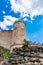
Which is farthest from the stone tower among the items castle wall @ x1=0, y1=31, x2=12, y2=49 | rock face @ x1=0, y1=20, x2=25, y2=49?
castle wall @ x1=0, y1=31, x2=12, y2=49

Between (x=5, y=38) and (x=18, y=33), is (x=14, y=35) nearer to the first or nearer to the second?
(x=18, y=33)

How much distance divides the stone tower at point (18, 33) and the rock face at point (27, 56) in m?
33.5

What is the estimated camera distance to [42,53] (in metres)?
11.4

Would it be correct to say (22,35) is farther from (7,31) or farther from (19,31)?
(7,31)

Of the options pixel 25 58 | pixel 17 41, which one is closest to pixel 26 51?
pixel 25 58

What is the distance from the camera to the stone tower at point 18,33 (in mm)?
45719

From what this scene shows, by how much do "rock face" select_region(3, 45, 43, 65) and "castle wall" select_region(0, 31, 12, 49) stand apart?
39.0 m

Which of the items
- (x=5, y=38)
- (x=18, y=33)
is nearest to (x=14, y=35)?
(x=18, y=33)

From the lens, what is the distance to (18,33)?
46.2 meters

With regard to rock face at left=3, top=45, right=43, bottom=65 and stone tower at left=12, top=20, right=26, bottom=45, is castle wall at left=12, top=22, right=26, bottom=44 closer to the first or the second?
stone tower at left=12, top=20, right=26, bottom=45

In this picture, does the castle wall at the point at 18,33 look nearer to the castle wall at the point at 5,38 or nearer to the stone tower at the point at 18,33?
the stone tower at the point at 18,33

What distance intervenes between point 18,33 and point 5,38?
6596 mm

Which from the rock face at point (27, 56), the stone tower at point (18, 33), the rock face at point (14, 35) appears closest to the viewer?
the rock face at point (27, 56)

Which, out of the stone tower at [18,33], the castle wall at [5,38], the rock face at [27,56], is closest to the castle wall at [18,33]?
the stone tower at [18,33]
